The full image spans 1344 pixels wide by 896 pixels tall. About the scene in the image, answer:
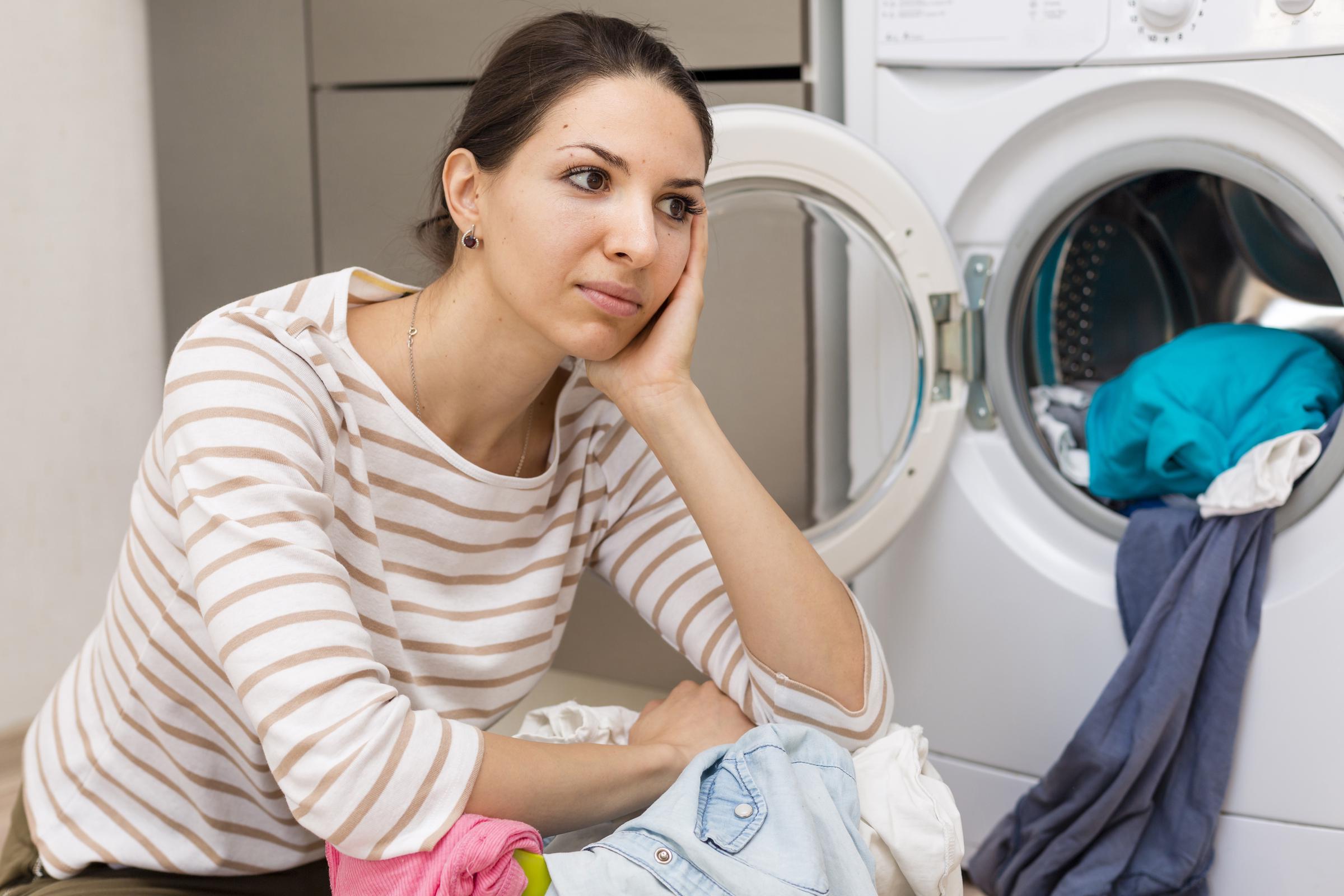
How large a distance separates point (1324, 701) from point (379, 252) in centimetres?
149

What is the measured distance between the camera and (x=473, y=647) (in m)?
1.01

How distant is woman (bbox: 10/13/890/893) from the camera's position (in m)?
0.88

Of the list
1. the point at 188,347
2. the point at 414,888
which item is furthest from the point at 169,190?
the point at 414,888

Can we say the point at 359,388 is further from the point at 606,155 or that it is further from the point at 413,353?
the point at 606,155

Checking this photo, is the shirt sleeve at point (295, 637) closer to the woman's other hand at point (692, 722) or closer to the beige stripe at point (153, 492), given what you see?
the beige stripe at point (153, 492)

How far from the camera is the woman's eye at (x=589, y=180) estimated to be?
92 cm

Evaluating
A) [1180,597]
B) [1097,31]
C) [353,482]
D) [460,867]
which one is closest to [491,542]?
[353,482]

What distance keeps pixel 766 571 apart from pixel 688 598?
0.13 m

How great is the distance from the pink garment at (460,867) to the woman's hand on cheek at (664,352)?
399mm

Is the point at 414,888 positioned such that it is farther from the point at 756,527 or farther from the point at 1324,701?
the point at 1324,701

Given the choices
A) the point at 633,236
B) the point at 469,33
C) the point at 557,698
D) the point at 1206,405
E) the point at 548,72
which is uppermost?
the point at 469,33

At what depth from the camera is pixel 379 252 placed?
6.20 ft

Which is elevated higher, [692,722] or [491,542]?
[491,542]

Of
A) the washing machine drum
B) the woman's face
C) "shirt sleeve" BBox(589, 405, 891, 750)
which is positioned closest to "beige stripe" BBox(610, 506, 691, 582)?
"shirt sleeve" BBox(589, 405, 891, 750)
